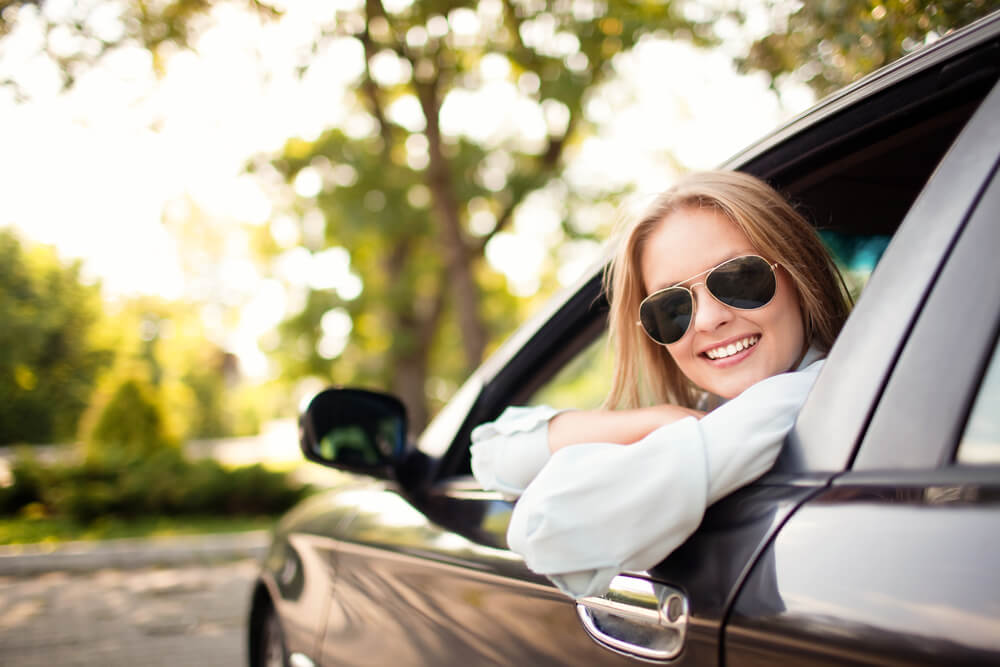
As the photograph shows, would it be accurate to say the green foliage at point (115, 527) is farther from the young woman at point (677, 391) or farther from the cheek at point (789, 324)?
the cheek at point (789, 324)

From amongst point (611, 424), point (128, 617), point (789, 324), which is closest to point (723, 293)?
point (789, 324)

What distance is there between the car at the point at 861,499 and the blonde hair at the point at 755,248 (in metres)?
0.12

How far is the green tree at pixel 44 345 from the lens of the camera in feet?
57.4

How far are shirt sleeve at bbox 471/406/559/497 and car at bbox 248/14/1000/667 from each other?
0.13 meters

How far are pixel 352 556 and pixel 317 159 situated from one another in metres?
12.0

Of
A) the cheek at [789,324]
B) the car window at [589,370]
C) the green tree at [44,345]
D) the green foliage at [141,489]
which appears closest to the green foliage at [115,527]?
the green foliage at [141,489]

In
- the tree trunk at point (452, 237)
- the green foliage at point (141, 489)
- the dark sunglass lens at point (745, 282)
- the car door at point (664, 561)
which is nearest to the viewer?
the car door at point (664, 561)

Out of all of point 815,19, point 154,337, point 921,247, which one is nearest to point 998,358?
point 921,247

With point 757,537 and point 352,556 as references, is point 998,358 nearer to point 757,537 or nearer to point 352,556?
A: point 757,537

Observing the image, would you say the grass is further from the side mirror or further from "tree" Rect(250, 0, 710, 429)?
the side mirror

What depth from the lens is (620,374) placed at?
1.65 meters

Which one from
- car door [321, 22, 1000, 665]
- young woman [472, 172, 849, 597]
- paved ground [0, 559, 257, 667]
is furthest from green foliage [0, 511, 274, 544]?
young woman [472, 172, 849, 597]

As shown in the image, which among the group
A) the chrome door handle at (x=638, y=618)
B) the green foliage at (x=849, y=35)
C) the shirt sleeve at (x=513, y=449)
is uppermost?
the green foliage at (x=849, y=35)

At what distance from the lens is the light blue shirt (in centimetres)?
106
